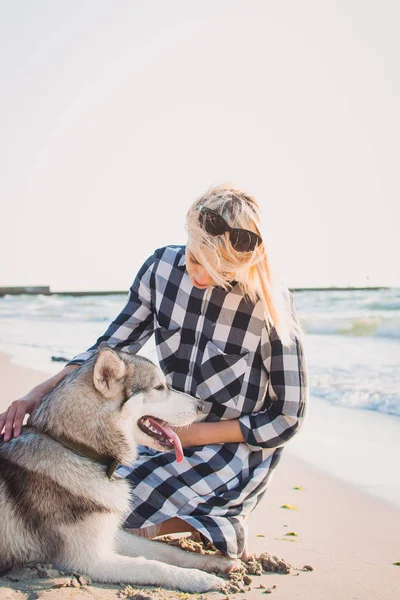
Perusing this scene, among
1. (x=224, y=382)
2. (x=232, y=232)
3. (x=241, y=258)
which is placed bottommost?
(x=224, y=382)

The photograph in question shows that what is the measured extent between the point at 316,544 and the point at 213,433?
1011 mm

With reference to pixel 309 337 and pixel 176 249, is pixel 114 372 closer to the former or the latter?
pixel 176 249

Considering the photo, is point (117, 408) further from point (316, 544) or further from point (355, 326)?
point (355, 326)

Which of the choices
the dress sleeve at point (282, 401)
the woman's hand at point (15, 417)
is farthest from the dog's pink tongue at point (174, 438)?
the woman's hand at point (15, 417)

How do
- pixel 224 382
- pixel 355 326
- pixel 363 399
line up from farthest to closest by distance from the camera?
pixel 355 326 → pixel 363 399 → pixel 224 382

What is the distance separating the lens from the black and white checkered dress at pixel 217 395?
3324 millimetres

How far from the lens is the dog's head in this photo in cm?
307

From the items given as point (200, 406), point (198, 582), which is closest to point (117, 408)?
point (200, 406)

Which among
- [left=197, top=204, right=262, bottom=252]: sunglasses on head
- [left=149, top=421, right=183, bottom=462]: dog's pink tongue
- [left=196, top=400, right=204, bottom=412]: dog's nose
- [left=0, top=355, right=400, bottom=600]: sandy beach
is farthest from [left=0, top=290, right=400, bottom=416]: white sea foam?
[left=197, top=204, right=262, bottom=252]: sunglasses on head

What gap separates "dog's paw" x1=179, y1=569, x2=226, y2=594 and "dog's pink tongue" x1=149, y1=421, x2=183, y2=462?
0.53 metres

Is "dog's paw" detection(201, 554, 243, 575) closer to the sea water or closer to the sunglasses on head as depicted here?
the sunglasses on head

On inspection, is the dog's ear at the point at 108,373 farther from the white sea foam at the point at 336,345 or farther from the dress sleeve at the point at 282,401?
the white sea foam at the point at 336,345

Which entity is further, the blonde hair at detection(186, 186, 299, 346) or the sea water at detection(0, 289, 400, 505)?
the sea water at detection(0, 289, 400, 505)

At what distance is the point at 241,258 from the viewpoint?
10.7ft
